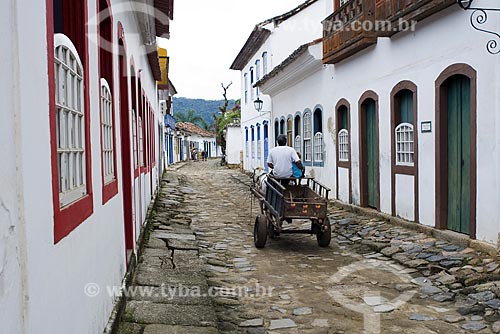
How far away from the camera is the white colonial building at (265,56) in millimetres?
17219

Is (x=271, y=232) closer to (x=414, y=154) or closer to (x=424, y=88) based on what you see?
(x=414, y=154)

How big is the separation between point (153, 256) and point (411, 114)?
507 centimetres

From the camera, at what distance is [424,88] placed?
26.6 feet

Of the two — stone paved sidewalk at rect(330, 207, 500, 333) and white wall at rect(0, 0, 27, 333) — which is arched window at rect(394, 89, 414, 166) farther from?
white wall at rect(0, 0, 27, 333)

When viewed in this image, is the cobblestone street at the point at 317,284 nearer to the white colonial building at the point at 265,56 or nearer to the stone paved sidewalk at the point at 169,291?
the stone paved sidewalk at the point at 169,291

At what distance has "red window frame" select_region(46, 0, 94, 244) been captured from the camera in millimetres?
2217

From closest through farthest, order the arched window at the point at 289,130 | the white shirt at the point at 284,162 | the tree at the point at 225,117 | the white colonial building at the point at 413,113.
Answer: the white colonial building at the point at 413,113, the white shirt at the point at 284,162, the arched window at the point at 289,130, the tree at the point at 225,117

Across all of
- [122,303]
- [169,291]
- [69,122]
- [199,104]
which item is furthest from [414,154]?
[199,104]

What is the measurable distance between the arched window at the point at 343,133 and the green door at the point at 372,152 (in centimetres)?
107

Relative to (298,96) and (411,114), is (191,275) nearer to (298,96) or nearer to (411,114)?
(411,114)

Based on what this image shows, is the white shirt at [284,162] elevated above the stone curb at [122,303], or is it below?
above

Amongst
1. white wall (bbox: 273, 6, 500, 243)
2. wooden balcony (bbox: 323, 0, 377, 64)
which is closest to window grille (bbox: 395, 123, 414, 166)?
white wall (bbox: 273, 6, 500, 243)
